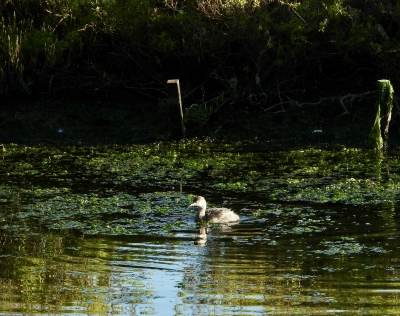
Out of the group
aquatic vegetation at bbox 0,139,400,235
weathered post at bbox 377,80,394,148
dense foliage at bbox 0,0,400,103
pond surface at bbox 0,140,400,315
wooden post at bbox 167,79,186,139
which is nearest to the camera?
pond surface at bbox 0,140,400,315

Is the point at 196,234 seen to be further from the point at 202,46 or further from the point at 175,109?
the point at 202,46

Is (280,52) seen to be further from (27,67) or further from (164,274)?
(164,274)

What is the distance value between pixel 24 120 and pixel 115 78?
83.5 inches

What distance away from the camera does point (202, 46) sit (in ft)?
60.4

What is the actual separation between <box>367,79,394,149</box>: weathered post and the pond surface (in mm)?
542

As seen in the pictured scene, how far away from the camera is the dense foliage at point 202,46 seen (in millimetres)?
18000

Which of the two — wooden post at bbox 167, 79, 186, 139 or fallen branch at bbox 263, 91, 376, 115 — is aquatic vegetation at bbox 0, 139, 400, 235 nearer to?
wooden post at bbox 167, 79, 186, 139

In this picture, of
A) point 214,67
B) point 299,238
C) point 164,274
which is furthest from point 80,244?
point 214,67

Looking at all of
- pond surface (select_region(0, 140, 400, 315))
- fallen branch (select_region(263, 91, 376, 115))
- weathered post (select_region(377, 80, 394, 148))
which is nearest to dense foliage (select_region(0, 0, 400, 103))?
fallen branch (select_region(263, 91, 376, 115))

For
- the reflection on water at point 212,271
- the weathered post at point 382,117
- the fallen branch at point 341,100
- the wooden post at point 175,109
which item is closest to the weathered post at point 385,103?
the weathered post at point 382,117

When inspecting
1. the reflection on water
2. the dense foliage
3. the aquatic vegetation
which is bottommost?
the reflection on water

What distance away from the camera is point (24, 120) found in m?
18.3

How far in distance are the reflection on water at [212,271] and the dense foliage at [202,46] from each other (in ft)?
25.1

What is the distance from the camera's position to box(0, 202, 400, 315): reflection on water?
755 centimetres
